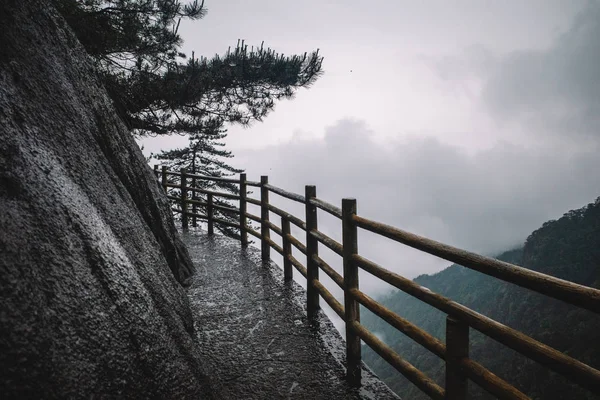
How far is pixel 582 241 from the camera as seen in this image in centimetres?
6475

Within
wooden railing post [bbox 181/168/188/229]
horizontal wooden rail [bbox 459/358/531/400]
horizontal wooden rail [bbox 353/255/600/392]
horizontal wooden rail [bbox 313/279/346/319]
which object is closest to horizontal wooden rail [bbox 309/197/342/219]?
horizontal wooden rail [bbox 313/279/346/319]

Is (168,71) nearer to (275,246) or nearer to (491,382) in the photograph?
(275,246)

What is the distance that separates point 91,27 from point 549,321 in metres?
60.9

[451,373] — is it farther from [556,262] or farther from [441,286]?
[441,286]

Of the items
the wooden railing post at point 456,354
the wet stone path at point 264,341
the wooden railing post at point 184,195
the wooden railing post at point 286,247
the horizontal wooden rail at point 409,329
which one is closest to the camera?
the wooden railing post at point 456,354

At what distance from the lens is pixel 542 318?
53.1 meters

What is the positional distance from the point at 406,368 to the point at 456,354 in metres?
0.68

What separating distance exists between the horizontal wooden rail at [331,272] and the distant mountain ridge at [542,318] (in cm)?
2865

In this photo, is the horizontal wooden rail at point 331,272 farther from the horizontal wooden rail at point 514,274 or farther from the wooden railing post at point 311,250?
the horizontal wooden rail at point 514,274

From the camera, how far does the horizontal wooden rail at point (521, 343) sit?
1.48m

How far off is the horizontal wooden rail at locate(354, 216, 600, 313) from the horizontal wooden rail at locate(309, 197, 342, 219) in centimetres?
93

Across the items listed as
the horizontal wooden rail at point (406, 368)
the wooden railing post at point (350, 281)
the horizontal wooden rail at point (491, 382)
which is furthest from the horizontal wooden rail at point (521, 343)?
the wooden railing post at point (350, 281)

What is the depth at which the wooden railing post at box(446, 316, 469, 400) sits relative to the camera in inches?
83.2

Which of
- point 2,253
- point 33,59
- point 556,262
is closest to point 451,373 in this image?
point 2,253
